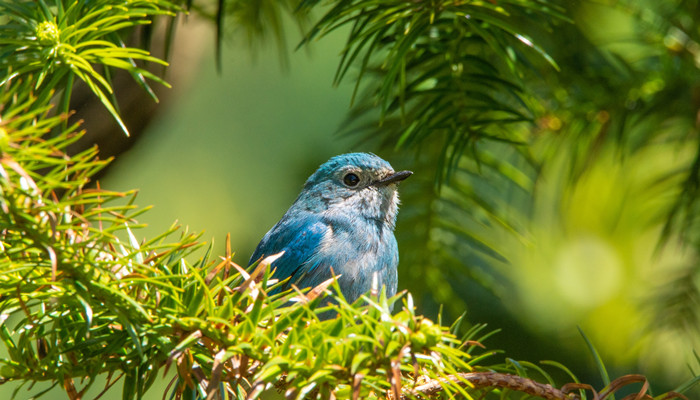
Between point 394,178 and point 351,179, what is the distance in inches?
20.2

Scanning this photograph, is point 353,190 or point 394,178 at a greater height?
point 394,178

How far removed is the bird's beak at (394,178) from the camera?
2.47 metres

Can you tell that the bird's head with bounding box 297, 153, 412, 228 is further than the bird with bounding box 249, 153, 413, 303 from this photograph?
Yes

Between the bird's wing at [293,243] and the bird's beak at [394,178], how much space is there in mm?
285

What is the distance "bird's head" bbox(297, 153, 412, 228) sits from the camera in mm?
2914

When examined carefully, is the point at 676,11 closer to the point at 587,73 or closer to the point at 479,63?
the point at 587,73

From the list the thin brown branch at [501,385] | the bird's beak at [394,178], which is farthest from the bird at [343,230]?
the thin brown branch at [501,385]

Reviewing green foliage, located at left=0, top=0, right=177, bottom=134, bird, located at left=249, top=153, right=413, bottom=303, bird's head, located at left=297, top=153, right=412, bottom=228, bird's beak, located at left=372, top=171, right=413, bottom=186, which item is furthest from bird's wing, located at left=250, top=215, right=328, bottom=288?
green foliage, located at left=0, top=0, right=177, bottom=134

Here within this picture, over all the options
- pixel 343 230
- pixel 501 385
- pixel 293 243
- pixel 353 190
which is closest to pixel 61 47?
pixel 501 385

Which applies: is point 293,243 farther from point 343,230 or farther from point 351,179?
point 351,179

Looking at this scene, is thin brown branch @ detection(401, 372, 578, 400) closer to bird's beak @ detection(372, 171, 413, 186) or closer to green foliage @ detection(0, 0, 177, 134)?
green foliage @ detection(0, 0, 177, 134)

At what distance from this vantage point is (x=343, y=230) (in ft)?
9.04

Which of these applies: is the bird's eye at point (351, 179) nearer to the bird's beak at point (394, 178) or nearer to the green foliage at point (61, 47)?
the bird's beak at point (394, 178)

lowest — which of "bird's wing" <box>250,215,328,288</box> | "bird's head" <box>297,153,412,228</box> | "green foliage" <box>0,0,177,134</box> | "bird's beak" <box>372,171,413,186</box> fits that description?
"bird's wing" <box>250,215,328,288</box>
